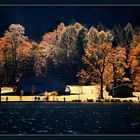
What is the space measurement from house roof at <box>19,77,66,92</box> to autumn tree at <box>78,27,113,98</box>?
35 cm

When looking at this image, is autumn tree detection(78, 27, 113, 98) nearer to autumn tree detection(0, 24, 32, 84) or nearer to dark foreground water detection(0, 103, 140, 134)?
dark foreground water detection(0, 103, 140, 134)

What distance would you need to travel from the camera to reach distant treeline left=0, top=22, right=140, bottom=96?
454cm

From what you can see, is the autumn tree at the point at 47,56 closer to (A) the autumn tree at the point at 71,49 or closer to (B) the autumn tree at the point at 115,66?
(A) the autumn tree at the point at 71,49

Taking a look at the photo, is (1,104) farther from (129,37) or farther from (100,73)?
(129,37)

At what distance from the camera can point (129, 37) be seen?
179 inches

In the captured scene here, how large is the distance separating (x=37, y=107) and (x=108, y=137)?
88 cm

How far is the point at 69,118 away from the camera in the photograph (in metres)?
4.47

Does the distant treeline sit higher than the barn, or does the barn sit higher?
the distant treeline

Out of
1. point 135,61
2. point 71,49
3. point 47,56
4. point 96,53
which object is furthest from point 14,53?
point 135,61

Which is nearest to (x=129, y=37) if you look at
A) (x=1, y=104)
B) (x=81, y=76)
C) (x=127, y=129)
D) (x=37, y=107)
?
(x=81, y=76)

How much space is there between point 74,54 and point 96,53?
10.1 inches

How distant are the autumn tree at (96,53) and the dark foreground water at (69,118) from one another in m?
0.24

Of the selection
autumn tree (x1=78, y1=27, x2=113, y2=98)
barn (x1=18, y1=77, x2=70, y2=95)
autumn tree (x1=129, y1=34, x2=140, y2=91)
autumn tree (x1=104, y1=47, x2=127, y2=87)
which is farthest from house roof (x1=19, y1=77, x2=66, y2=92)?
autumn tree (x1=129, y1=34, x2=140, y2=91)

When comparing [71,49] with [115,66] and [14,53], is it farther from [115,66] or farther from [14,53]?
[14,53]
